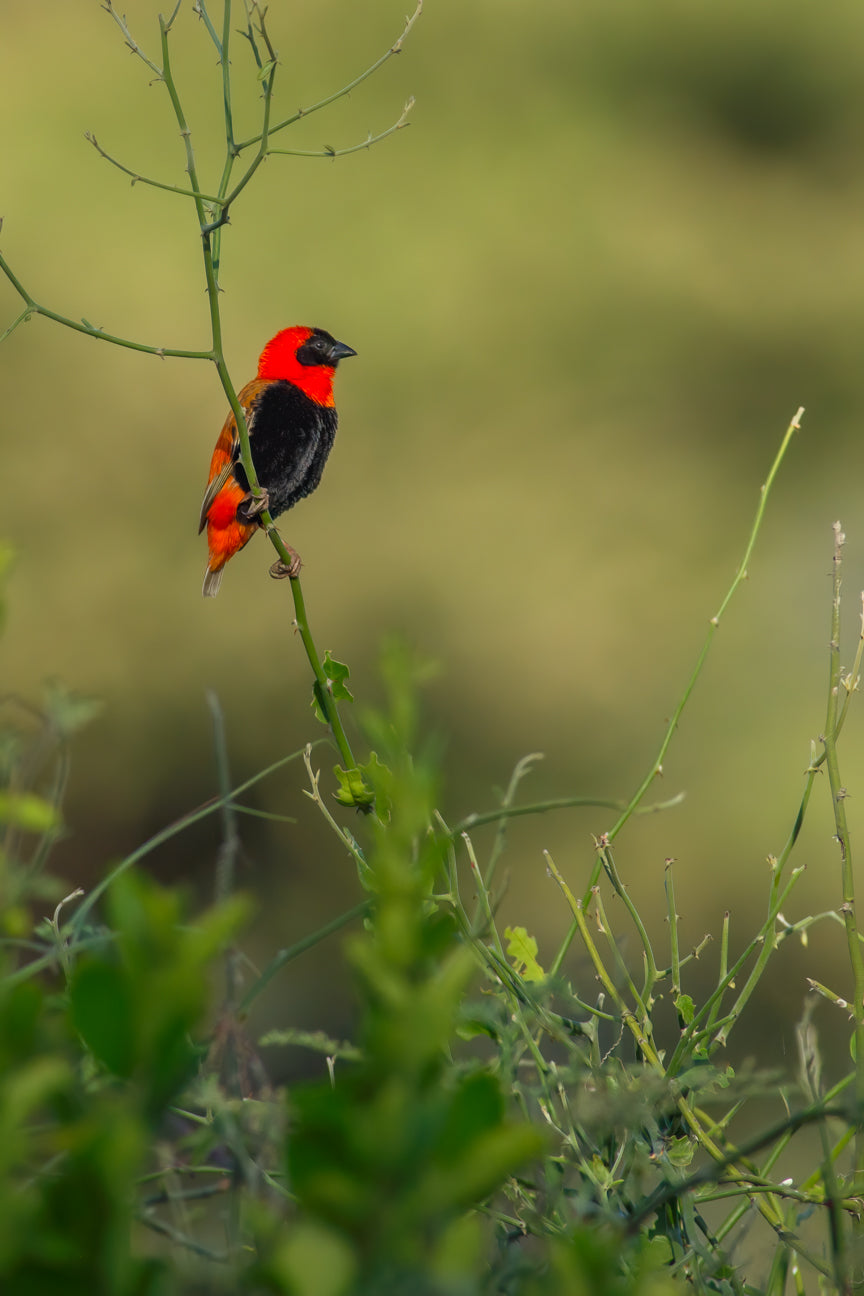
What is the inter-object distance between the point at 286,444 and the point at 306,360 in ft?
0.65

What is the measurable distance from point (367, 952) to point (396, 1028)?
15 mm

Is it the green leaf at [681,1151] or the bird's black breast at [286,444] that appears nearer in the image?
the green leaf at [681,1151]

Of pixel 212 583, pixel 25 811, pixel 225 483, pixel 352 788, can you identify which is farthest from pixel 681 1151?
pixel 212 583

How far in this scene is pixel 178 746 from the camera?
6.70 ft

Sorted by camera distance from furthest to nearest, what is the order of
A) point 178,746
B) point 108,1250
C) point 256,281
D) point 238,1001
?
point 178,746
point 256,281
point 238,1001
point 108,1250

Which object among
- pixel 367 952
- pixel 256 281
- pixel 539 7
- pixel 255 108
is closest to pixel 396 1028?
pixel 367 952

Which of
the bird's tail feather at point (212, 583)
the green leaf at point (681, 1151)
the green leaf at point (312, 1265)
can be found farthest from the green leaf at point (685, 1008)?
the bird's tail feather at point (212, 583)

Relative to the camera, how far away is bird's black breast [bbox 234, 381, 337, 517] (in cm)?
136

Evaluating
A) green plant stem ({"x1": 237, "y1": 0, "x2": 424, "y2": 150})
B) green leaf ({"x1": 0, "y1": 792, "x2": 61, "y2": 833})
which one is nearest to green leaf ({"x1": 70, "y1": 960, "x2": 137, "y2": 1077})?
green leaf ({"x1": 0, "y1": 792, "x2": 61, "y2": 833})

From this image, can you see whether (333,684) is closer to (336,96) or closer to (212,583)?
(336,96)

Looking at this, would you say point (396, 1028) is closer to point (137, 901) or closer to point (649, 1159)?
point (137, 901)

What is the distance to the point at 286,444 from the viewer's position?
137 centimetres

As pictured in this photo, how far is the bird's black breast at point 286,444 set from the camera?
1.36 meters

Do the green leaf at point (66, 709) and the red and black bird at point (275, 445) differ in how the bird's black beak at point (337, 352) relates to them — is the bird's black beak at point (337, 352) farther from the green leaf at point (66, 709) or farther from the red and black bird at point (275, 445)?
the green leaf at point (66, 709)
